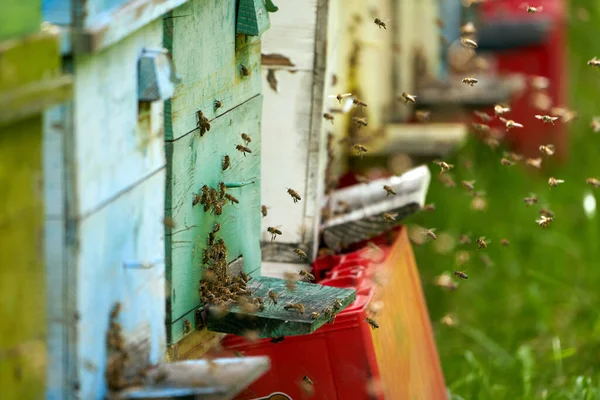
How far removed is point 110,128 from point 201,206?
97 centimetres

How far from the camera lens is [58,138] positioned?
2.85 metres

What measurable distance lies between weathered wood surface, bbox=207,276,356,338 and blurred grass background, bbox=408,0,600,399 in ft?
5.82

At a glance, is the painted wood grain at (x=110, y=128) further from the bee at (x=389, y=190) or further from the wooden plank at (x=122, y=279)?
the bee at (x=389, y=190)

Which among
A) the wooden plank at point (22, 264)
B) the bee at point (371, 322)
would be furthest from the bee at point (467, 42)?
the wooden plank at point (22, 264)

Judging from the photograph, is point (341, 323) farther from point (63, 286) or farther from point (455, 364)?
point (455, 364)

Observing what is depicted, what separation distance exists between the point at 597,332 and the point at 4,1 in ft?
16.4

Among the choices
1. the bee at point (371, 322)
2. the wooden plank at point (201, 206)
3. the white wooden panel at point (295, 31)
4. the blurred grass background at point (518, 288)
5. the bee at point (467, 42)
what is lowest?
the blurred grass background at point (518, 288)

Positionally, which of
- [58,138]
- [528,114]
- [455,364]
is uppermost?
[58,138]

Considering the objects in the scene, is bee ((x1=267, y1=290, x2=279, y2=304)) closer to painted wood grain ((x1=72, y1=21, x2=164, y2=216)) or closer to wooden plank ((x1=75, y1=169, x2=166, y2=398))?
wooden plank ((x1=75, y1=169, x2=166, y2=398))

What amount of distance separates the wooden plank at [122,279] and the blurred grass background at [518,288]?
2.67 metres

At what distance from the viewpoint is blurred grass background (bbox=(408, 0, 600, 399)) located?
249 inches

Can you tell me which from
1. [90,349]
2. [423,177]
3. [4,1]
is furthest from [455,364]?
[4,1]

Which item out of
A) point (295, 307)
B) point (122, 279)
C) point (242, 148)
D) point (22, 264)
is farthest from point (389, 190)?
point (22, 264)

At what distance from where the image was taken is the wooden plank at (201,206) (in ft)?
12.3
